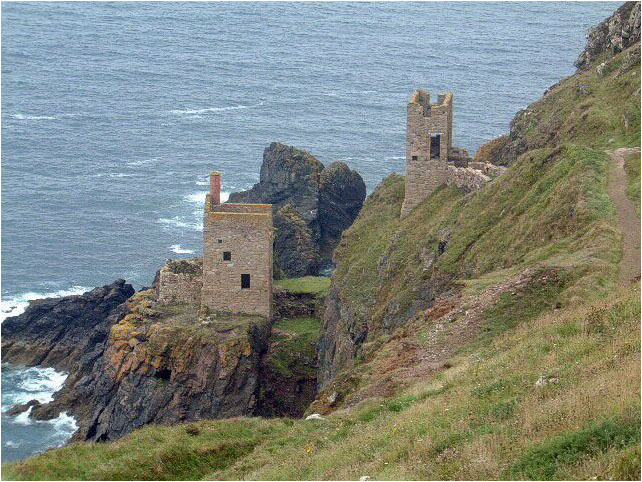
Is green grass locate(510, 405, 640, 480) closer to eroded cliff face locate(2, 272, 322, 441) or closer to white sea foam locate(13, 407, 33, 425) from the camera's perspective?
eroded cliff face locate(2, 272, 322, 441)

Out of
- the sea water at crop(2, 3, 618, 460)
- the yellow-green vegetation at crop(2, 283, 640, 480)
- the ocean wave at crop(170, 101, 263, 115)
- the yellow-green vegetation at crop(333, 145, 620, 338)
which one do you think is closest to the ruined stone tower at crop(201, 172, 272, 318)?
the yellow-green vegetation at crop(333, 145, 620, 338)

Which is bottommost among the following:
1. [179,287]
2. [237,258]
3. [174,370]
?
[174,370]

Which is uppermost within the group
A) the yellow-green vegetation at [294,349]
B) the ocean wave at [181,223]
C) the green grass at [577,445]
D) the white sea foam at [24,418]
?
the green grass at [577,445]

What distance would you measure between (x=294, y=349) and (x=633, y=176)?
843 inches

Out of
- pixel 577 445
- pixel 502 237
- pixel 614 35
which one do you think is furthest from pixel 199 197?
pixel 577 445

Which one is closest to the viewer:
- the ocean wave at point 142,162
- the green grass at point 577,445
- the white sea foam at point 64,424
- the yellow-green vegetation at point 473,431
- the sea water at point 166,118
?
the green grass at point 577,445

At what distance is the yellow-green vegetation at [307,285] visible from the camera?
66.4 metres

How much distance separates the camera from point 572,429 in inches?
813

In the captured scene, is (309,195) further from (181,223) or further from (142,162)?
(142,162)

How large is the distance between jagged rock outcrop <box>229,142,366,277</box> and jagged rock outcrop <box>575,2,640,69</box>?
2263cm

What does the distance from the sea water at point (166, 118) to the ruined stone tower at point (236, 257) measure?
36.9 ft

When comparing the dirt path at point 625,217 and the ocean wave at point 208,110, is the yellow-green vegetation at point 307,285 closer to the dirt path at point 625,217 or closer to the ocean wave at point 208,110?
the dirt path at point 625,217

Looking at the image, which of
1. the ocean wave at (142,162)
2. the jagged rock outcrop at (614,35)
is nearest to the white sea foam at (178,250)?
the ocean wave at (142,162)

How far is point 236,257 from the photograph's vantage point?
59.3 m
